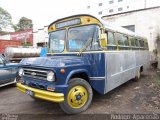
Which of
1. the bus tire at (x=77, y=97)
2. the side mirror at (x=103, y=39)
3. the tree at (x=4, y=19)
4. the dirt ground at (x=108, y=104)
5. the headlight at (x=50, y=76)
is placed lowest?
the dirt ground at (x=108, y=104)

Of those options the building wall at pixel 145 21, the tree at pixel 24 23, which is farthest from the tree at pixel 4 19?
the building wall at pixel 145 21

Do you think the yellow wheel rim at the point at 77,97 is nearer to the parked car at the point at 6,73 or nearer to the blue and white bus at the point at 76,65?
the blue and white bus at the point at 76,65

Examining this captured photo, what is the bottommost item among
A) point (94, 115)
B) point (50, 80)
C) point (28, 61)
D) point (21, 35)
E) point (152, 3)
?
point (94, 115)

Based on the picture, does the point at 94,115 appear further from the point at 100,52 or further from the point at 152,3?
the point at 152,3

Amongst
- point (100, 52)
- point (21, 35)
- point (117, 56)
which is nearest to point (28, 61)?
point (100, 52)

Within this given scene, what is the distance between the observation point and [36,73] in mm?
4500

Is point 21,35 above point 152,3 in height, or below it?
below

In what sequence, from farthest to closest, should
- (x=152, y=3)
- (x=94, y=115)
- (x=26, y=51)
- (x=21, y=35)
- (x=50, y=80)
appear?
1. (x=152, y=3)
2. (x=21, y=35)
3. (x=26, y=51)
4. (x=94, y=115)
5. (x=50, y=80)

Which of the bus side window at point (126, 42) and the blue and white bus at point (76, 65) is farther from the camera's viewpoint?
the bus side window at point (126, 42)

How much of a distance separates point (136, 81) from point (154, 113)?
4.07 meters

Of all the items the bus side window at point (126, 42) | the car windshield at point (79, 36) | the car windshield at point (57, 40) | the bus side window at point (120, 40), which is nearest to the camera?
the car windshield at point (79, 36)

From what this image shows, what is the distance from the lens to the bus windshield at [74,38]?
5066 millimetres

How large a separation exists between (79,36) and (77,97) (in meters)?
1.83

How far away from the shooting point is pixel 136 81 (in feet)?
28.2
